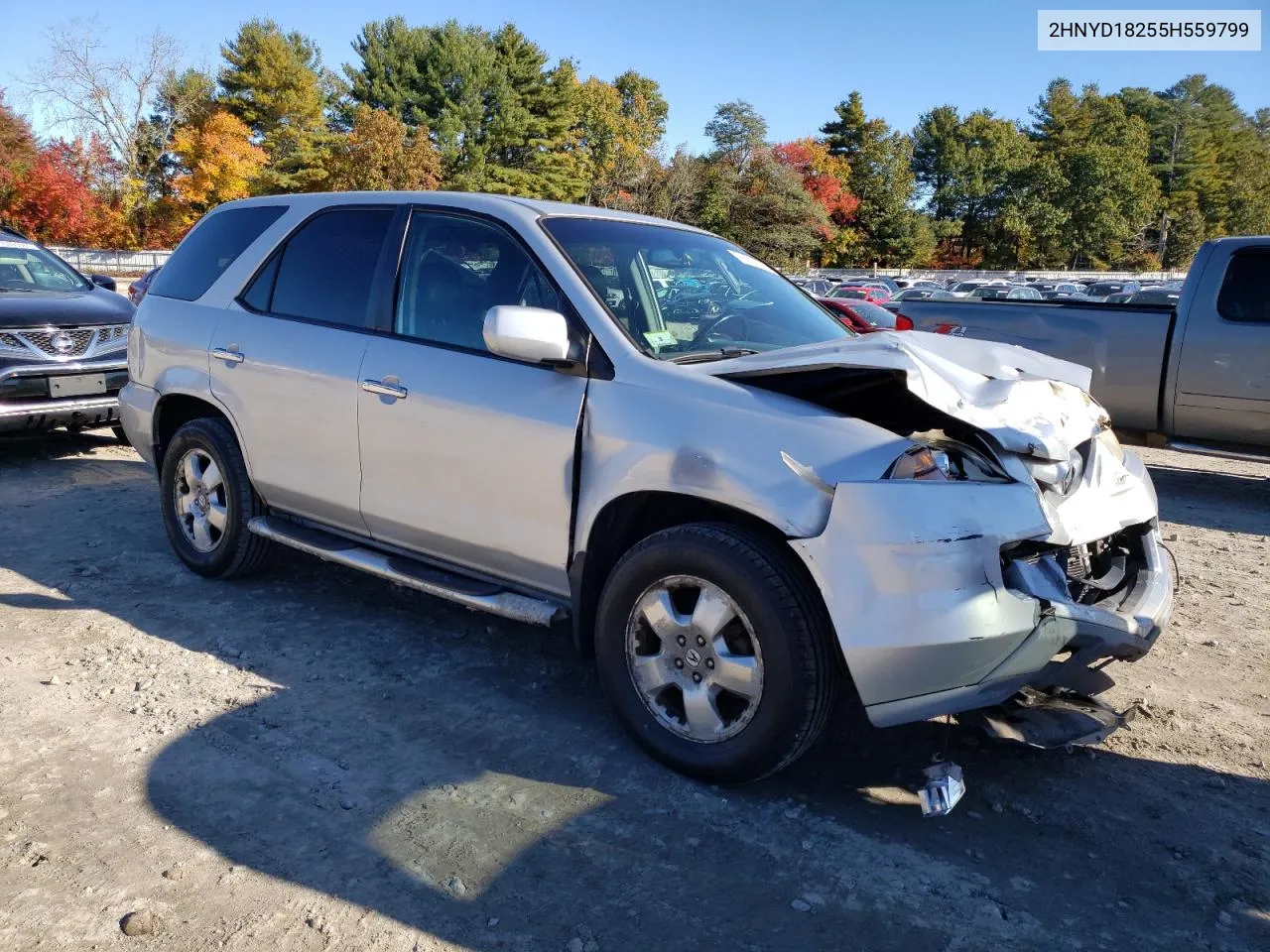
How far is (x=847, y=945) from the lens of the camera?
8.05 feet

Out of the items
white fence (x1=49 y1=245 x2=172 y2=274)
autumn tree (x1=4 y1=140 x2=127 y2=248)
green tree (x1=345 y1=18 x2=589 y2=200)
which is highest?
green tree (x1=345 y1=18 x2=589 y2=200)

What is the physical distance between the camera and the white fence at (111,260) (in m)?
43.2

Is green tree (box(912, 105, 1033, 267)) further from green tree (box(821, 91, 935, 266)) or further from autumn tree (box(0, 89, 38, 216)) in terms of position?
autumn tree (box(0, 89, 38, 216))

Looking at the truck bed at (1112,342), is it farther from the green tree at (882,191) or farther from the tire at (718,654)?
the green tree at (882,191)

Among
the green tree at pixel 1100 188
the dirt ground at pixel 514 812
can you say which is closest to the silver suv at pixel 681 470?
the dirt ground at pixel 514 812

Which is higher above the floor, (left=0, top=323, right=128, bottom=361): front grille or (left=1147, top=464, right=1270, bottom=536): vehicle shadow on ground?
(left=0, top=323, right=128, bottom=361): front grille

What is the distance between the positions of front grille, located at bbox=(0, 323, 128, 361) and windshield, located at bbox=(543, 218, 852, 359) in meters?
5.43

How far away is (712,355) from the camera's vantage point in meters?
3.65

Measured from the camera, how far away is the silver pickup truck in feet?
24.5

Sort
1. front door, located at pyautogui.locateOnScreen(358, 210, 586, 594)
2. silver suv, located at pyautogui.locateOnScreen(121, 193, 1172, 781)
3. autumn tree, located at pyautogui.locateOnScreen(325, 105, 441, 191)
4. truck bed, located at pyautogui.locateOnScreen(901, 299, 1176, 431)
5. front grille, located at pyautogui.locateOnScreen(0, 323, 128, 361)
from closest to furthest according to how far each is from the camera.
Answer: silver suv, located at pyautogui.locateOnScreen(121, 193, 1172, 781), front door, located at pyautogui.locateOnScreen(358, 210, 586, 594), front grille, located at pyautogui.locateOnScreen(0, 323, 128, 361), truck bed, located at pyautogui.locateOnScreen(901, 299, 1176, 431), autumn tree, located at pyautogui.locateOnScreen(325, 105, 441, 191)

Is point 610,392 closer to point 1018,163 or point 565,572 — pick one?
point 565,572

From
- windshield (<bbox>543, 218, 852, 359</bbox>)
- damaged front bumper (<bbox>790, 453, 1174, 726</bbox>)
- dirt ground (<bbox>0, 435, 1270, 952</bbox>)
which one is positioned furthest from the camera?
windshield (<bbox>543, 218, 852, 359</bbox>)

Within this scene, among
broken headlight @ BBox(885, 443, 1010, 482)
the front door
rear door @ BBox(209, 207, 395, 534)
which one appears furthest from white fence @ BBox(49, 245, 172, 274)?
broken headlight @ BBox(885, 443, 1010, 482)

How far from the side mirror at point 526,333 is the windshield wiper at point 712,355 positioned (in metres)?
0.42
